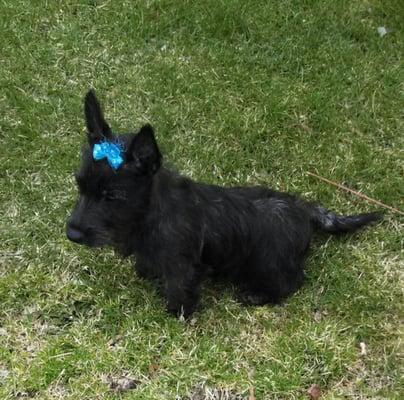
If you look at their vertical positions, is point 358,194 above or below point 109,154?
below

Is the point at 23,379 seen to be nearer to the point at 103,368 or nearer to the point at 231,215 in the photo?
the point at 103,368

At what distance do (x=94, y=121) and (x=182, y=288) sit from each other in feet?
4.20

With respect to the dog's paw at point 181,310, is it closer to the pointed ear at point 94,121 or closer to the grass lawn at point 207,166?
the grass lawn at point 207,166

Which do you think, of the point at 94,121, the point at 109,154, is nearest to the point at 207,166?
the point at 94,121

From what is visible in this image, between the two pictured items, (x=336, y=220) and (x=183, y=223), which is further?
(x=336, y=220)

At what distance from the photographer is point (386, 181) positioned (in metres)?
5.17

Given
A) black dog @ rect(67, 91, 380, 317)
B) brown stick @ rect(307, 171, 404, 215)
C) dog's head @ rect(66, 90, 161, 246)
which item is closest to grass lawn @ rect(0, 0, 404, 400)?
brown stick @ rect(307, 171, 404, 215)

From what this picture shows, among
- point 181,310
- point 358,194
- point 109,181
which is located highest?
point 109,181

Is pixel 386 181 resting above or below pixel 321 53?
below

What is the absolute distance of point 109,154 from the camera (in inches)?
140

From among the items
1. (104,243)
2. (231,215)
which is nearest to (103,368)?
(104,243)

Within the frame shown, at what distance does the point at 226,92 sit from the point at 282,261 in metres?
2.06

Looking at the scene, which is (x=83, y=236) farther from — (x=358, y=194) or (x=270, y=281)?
(x=358, y=194)

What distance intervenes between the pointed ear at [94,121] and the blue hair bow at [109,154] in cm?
15
